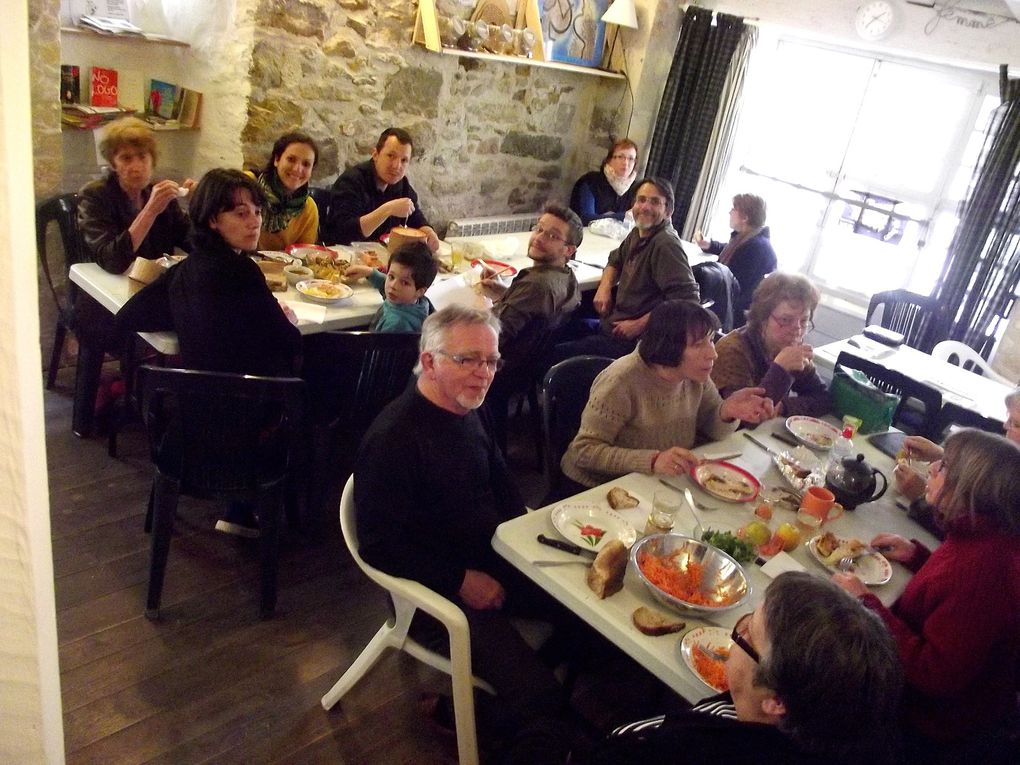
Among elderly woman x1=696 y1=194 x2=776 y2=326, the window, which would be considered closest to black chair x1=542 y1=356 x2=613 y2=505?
elderly woman x1=696 y1=194 x2=776 y2=326

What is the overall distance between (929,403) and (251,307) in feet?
8.70

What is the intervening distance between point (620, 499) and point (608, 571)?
360mm

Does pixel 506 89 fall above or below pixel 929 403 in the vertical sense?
above

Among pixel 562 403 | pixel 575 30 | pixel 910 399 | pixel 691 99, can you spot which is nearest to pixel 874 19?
pixel 691 99

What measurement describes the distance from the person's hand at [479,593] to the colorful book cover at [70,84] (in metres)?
3.22

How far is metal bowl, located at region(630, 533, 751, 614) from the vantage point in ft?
5.70

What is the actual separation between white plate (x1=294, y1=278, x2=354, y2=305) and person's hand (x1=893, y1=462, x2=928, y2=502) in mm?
2033

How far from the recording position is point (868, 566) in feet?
6.41

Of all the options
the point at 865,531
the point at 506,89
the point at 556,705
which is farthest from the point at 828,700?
the point at 506,89

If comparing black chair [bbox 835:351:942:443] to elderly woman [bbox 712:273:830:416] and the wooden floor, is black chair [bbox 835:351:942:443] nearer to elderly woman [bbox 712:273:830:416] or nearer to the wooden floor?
elderly woman [bbox 712:273:830:416]

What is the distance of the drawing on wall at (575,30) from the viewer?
196 inches

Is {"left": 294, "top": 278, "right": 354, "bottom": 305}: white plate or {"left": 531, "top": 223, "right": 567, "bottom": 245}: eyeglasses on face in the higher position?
{"left": 531, "top": 223, "right": 567, "bottom": 245}: eyeglasses on face

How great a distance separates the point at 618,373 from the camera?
2.28m

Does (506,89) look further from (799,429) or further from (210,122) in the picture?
(799,429)
